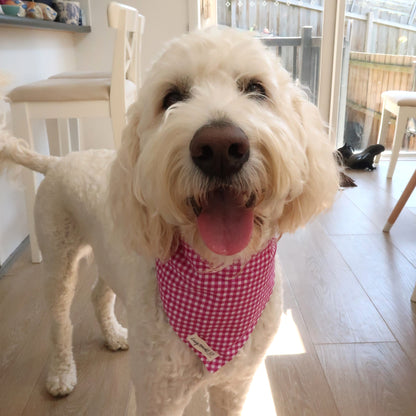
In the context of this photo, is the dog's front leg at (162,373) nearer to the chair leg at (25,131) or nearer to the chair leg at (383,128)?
the chair leg at (25,131)

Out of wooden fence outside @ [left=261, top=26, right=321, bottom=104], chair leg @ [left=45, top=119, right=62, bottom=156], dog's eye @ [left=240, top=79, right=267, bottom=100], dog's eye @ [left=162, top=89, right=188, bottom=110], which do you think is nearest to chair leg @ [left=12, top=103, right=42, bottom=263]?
chair leg @ [left=45, top=119, right=62, bottom=156]

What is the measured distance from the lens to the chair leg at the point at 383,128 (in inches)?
146

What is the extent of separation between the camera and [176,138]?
0.69 meters

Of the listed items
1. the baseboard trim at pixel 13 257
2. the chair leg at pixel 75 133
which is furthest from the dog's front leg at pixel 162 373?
the chair leg at pixel 75 133

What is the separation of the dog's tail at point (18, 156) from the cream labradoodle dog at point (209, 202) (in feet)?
1.60

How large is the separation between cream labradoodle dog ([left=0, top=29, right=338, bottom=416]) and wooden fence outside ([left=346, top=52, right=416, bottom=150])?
332 cm

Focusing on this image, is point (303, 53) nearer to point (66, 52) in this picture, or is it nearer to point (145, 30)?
point (145, 30)

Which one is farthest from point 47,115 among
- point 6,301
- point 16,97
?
point 6,301

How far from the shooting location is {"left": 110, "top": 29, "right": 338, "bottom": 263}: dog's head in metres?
0.69

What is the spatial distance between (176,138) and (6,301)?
5.03 feet

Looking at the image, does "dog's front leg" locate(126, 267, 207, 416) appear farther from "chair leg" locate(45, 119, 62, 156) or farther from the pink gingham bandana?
"chair leg" locate(45, 119, 62, 156)

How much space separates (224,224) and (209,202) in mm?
48

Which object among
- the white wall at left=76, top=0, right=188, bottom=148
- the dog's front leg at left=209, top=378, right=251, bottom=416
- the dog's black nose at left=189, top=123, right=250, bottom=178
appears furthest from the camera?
the white wall at left=76, top=0, right=188, bottom=148

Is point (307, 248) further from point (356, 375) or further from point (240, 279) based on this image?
point (240, 279)
